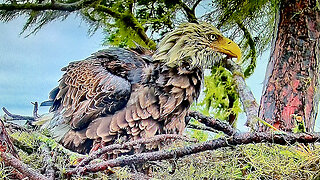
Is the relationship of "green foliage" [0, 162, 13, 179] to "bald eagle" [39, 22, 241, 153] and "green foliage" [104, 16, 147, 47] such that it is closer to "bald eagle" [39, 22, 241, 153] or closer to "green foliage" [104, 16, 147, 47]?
"bald eagle" [39, 22, 241, 153]

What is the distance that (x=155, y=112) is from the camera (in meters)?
0.52

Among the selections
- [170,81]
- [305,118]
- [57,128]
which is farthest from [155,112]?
[305,118]

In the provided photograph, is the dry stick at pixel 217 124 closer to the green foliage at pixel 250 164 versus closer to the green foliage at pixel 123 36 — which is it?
the green foliage at pixel 250 164

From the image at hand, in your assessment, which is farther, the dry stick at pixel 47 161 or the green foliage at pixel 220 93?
the green foliage at pixel 220 93

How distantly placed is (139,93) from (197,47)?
0.40 ft

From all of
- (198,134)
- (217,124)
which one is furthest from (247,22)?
(217,124)

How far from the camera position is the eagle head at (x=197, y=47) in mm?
542

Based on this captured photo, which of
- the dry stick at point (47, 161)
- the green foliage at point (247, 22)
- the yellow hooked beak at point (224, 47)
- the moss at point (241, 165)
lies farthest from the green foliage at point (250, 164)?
the green foliage at point (247, 22)

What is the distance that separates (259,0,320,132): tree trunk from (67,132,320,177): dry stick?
0.34 meters

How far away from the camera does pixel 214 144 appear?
31cm

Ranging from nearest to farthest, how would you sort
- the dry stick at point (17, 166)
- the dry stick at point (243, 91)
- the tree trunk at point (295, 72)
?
the dry stick at point (17, 166)
the tree trunk at point (295, 72)
the dry stick at point (243, 91)

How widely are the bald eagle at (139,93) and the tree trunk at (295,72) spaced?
166 millimetres

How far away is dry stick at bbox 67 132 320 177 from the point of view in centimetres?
30

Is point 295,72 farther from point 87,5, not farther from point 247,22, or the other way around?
point 87,5
